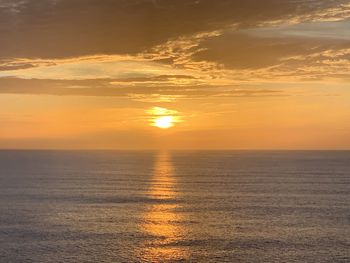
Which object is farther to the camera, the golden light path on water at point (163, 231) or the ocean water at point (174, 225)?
the ocean water at point (174, 225)

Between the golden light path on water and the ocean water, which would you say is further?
the ocean water

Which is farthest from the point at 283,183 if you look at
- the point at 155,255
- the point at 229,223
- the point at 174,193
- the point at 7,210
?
the point at 155,255

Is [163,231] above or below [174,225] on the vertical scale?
above

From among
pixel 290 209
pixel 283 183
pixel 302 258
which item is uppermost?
pixel 302 258

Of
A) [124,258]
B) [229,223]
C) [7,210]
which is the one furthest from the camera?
[7,210]

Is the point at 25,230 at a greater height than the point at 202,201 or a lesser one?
greater

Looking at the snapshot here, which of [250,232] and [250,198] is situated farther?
[250,198]

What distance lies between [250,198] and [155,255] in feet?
175

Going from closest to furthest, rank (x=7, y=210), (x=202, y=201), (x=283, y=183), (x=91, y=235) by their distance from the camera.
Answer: (x=91, y=235) < (x=7, y=210) < (x=202, y=201) < (x=283, y=183)

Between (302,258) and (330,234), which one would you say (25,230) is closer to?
(302,258)

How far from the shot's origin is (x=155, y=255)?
173ft

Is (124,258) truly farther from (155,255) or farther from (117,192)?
(117,192)

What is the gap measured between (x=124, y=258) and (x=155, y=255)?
3.42 m

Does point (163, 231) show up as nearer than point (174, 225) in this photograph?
Yes
